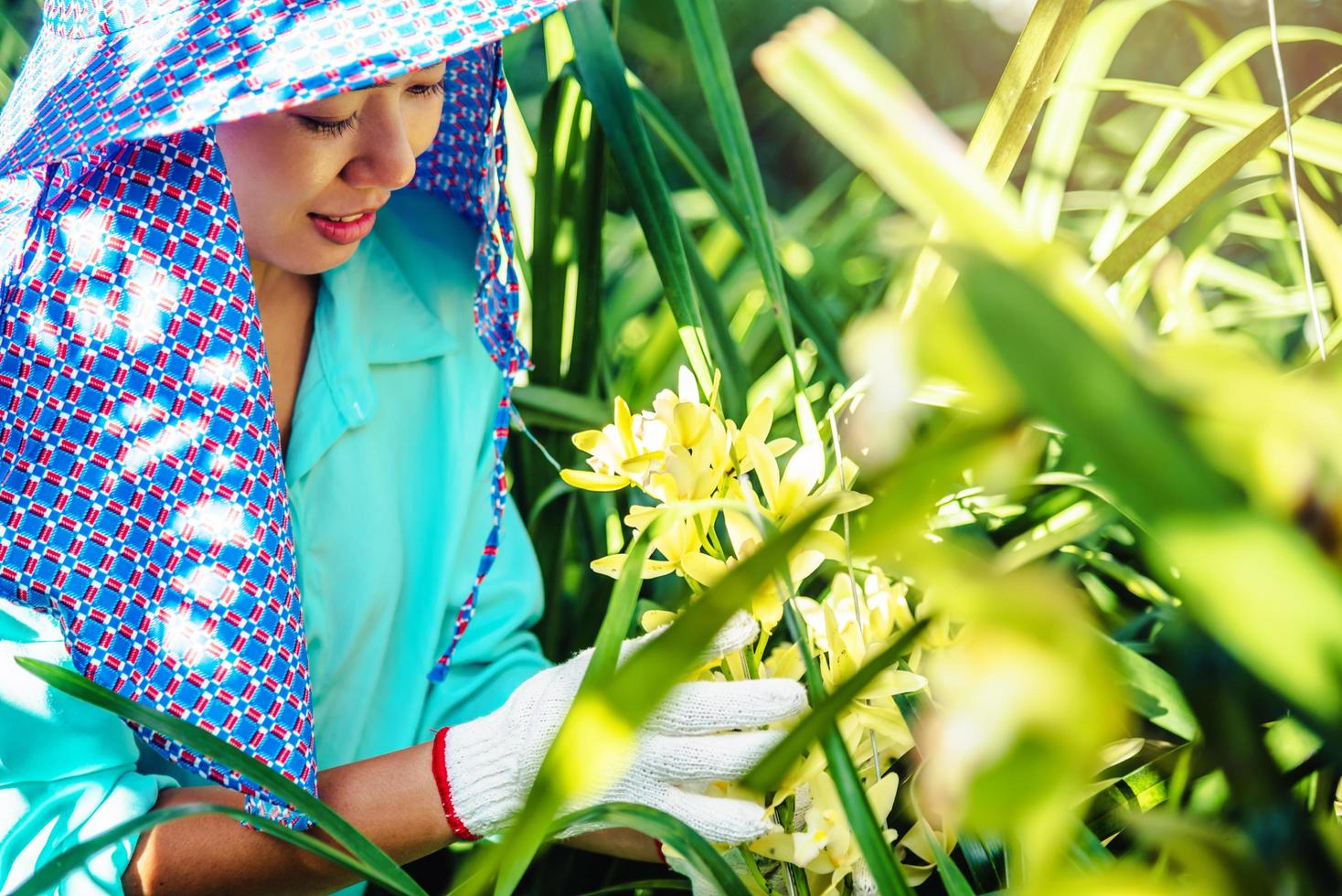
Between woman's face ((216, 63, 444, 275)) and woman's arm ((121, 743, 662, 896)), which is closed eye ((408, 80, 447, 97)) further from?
woman's arm ((121, 743, 662, 896))

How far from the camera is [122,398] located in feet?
2.30

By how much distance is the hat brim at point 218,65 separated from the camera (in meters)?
0.66

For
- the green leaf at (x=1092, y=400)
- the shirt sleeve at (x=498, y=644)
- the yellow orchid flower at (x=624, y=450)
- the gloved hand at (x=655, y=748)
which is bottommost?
the shirt sleeve at (x=498, y=644)

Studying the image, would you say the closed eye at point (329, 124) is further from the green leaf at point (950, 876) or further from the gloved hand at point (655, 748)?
the green leaf at point (950, 876)

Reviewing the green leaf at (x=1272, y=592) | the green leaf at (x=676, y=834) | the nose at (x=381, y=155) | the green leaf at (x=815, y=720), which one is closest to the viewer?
the green leaf at (x=1272, y=592)

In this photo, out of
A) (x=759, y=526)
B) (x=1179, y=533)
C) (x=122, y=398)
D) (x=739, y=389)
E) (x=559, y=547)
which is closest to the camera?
(x=1179, y=533)

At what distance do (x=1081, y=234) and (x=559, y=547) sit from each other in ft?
2.26

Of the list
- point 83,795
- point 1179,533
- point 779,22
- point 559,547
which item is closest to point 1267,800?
point 1179,533

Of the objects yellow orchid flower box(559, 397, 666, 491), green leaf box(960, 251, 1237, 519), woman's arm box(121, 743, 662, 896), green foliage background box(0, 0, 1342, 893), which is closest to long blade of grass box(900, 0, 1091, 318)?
green foliage background box(0, 0, 1342, 893)

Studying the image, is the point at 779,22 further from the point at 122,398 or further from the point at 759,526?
the point at 759,526

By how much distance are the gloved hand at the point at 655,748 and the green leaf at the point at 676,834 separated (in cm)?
5

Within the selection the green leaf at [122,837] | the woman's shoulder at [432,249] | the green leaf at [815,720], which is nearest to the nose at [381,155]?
the woman's shoulder at [432,249]

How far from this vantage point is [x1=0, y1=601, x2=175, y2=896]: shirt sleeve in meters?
0.73

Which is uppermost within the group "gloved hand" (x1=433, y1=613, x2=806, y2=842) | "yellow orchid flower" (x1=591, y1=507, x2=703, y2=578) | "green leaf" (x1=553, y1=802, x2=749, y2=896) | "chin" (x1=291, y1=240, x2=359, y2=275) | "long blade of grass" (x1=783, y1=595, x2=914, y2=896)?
"chin" (x1=291, y1=240, x2=359, y2=275)
